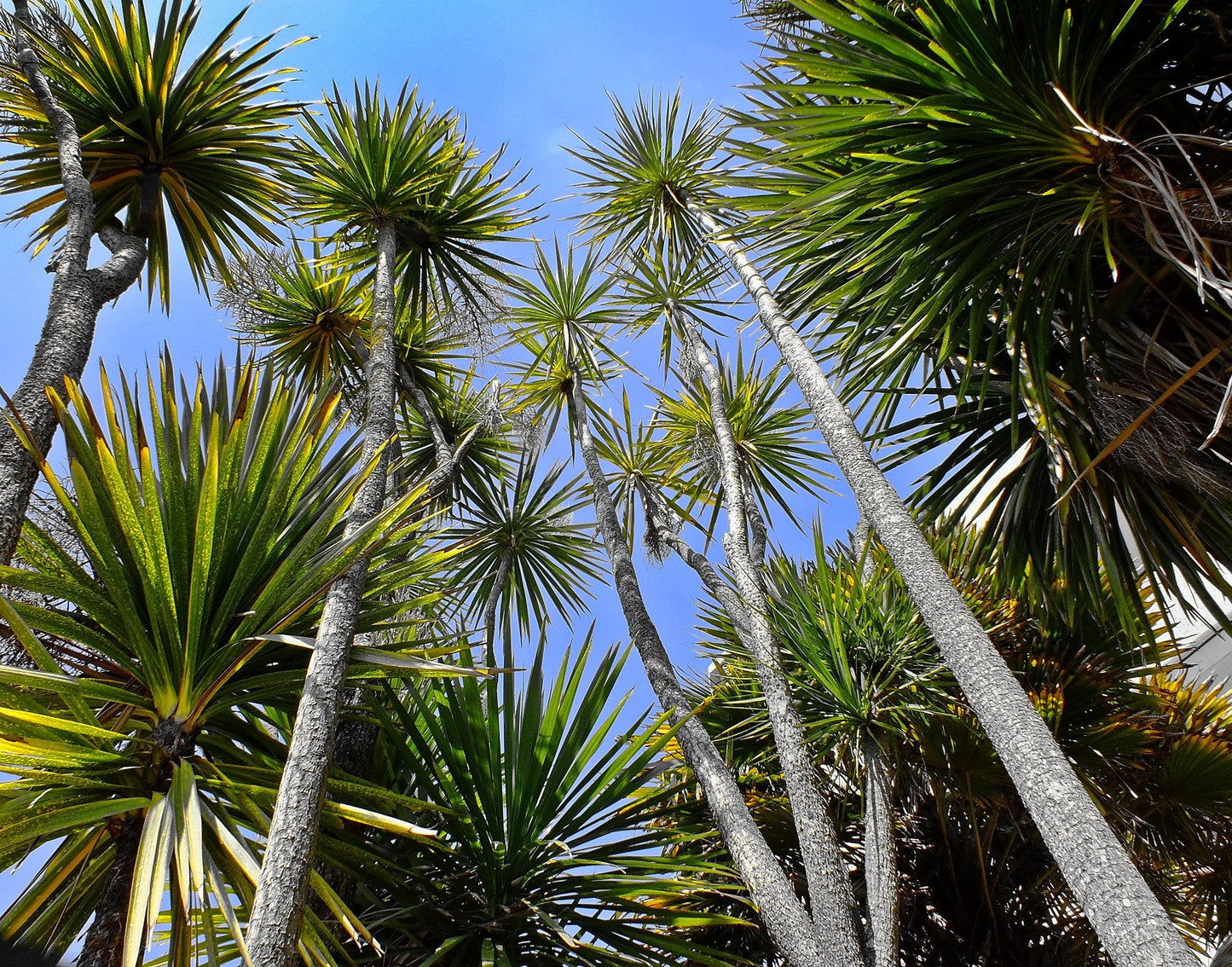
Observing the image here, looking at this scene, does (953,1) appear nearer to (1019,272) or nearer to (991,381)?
(1019,272)

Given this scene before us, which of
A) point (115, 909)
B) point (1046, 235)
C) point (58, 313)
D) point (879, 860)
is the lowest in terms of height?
point (879, 860)

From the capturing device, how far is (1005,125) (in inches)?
97.3

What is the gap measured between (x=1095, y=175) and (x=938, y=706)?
8.23 ft

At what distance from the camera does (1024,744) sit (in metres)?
1.98

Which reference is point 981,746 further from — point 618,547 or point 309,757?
point 309,757

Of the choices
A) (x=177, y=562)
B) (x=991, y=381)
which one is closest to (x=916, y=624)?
(x=991, y=381)

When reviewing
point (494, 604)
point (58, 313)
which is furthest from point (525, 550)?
point (58, 313)

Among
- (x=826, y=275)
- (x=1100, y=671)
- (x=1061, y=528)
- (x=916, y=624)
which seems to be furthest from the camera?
(x=1100, y=671)

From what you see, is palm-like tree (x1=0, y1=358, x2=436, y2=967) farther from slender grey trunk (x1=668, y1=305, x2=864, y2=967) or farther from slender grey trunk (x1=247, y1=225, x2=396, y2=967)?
slender grey trunk (x1=668, y1=305, x2=864, y2=967)

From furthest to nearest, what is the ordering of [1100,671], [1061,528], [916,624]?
[1100,671], [916,624], [1061,528]

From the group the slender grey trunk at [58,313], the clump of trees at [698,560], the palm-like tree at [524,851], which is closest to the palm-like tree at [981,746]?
the clump of trees at [698,560]

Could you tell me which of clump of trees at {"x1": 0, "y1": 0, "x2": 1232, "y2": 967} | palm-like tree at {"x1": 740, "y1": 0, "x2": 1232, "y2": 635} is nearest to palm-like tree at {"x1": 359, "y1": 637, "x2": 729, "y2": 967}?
clump of trees at {"x1": 0, "y1": 0, "x2": 1232, "y2": 967}

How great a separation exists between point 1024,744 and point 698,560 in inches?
102

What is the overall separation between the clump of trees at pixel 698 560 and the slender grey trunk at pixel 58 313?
0.05ft
